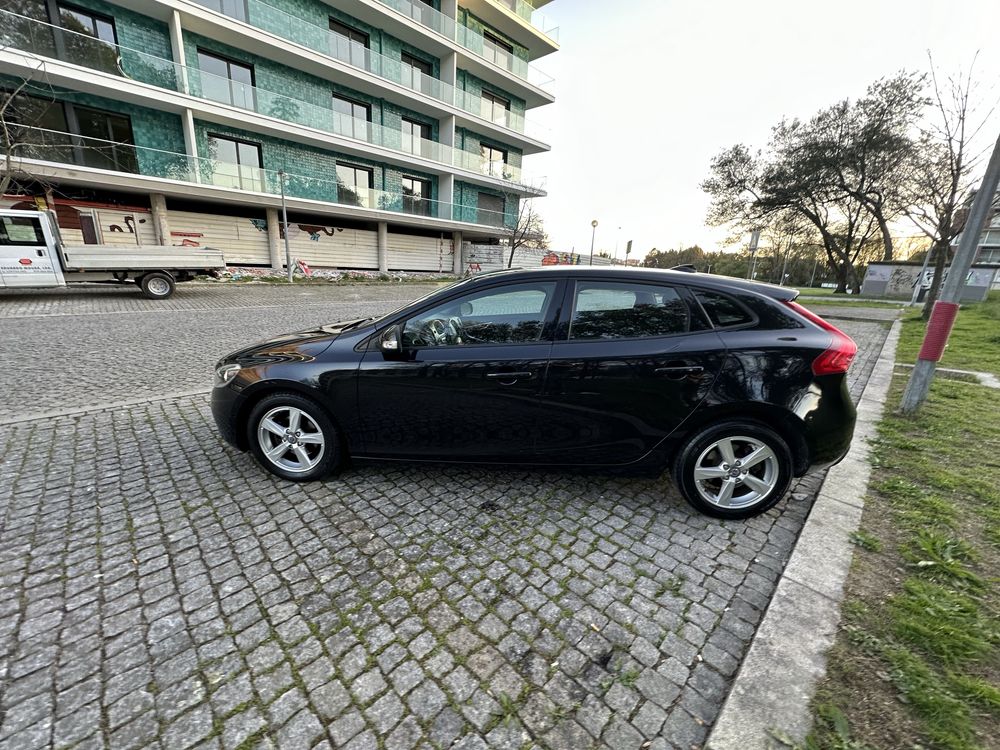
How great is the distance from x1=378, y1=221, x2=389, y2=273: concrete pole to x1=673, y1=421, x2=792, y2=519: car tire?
2412cm

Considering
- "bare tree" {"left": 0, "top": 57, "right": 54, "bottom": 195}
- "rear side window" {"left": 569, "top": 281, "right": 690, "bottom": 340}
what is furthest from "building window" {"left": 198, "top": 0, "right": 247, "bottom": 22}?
"rear side window" {"left": 569, "top": 281, "right": 690, "bottom": 340}

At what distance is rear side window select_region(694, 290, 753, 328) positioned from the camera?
274 centimetres

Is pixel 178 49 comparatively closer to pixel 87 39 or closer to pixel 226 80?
pixel 226 80

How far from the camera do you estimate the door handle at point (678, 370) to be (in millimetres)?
2650

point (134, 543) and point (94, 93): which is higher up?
point (94, 93)

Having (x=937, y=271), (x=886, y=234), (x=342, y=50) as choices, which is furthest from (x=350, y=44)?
(x=886, y=234)

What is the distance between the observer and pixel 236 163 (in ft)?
60.4

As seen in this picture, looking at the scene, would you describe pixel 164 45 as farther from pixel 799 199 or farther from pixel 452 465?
pixel 799 199

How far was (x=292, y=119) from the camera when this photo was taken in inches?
757

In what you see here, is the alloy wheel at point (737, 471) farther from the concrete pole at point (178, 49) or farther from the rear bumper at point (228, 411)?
the concrete pole at point (178, 49)

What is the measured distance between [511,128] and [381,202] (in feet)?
37.3

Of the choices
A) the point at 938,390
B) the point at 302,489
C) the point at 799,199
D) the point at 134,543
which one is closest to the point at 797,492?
the point at 302,489

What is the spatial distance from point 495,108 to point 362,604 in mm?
31356

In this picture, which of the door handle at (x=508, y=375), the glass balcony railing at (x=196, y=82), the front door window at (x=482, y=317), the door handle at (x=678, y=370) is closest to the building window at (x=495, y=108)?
the glass balcony railing at (x=196, y=82)
